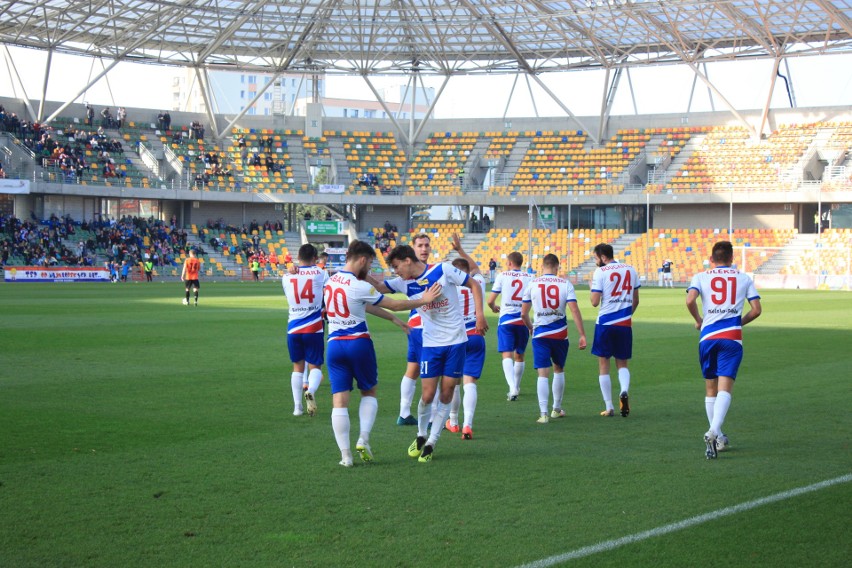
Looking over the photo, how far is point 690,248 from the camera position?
5938 centimetres

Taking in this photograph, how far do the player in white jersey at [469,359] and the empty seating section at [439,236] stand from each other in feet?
164

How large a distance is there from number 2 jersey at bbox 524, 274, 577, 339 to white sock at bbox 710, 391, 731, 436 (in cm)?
248

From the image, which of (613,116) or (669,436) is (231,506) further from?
(613,116)

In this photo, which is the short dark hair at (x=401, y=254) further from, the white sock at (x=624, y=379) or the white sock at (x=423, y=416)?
the white sock at (x=624, y=379)

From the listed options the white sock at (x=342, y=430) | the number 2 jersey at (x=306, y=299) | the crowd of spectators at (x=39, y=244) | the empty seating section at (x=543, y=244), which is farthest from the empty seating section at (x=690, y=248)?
the white sock at (x=342, y=430)

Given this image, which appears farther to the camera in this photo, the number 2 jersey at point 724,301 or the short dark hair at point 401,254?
the number 2 jersey at point 724,301

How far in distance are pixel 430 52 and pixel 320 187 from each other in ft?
37.4

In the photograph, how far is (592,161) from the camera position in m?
67.8

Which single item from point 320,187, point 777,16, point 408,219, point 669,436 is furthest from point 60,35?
point 669,436

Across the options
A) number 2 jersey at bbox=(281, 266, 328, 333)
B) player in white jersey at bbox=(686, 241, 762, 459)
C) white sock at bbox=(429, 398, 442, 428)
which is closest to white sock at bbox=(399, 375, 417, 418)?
white sock at bbox=(429, 398, 442, 428)

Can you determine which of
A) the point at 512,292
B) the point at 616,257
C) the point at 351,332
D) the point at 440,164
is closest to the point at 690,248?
the point at 616,257

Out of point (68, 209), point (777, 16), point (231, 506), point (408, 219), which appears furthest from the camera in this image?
point (408, 219)

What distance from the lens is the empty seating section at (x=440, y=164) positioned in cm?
6831

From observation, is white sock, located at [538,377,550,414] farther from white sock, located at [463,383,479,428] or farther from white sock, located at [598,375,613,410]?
white sock, located at [463,383,479,428]
